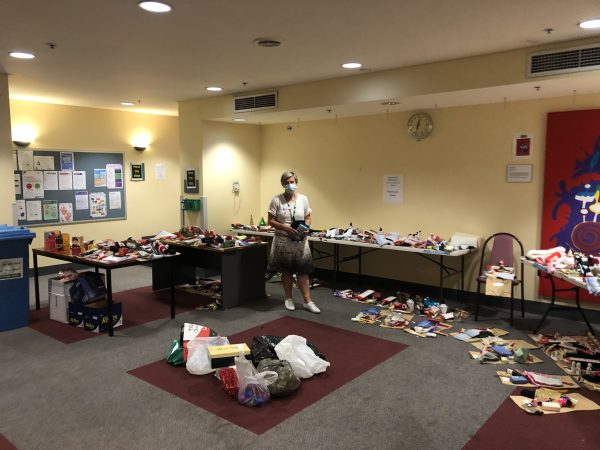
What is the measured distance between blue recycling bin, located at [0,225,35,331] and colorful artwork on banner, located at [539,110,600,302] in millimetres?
5192

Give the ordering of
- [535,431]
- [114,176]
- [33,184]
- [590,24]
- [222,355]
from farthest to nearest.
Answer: [114,176] < [33,184] < [222,355] < [590,24] < [535,431]

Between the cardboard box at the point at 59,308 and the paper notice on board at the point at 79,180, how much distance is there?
2.81 metres

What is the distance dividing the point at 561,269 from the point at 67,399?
3.93 meters

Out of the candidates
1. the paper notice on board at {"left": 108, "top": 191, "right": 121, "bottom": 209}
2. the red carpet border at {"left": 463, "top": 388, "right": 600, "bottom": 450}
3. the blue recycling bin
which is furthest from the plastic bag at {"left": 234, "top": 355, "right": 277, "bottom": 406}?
the paper notice on board at {"left": 108, "top": 191, "right": 121, "bottom": 209}

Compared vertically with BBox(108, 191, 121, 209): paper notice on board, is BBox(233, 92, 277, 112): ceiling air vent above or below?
above

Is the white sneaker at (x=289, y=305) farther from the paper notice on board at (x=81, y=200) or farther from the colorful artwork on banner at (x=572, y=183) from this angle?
the paper notice on board at (x=81, y=200)

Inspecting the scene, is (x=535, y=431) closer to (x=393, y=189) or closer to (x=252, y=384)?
(x=252, y=384)

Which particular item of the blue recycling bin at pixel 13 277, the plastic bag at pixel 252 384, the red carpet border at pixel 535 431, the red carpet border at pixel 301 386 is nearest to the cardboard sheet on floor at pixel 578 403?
the red carpet border at pixel 535 431

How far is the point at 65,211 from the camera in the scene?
6.98m

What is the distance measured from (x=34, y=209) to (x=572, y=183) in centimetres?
682

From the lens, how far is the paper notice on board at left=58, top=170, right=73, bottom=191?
6.89 m

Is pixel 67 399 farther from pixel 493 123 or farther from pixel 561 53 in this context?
pixel 493 123

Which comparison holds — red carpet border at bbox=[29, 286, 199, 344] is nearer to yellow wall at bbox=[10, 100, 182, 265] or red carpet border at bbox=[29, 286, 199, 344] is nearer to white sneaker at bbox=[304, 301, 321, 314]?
white sneaker at bbox=[304, 301, 321, 314]

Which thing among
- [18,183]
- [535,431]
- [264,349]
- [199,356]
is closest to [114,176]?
[18,183]
